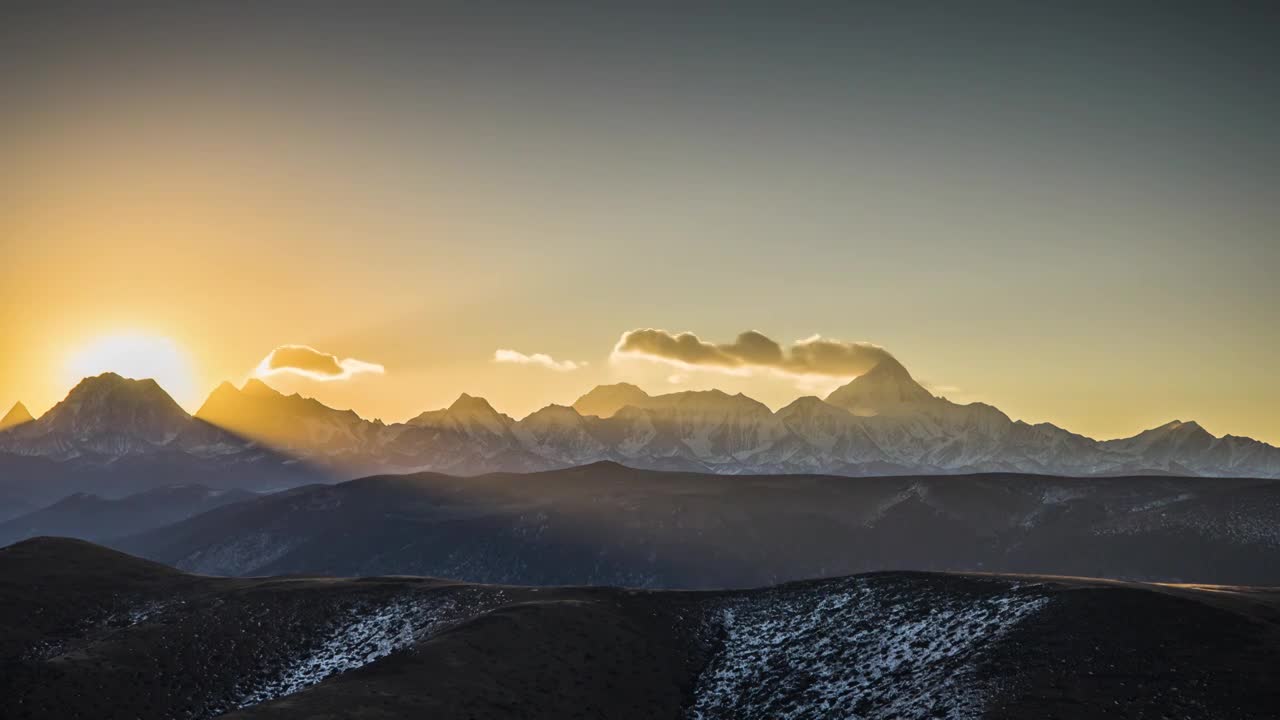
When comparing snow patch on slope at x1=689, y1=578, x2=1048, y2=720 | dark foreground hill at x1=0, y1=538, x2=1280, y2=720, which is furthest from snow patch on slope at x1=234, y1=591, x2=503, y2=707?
snow patch on slope at x1=689, y1=578, x2=1048, y2=720

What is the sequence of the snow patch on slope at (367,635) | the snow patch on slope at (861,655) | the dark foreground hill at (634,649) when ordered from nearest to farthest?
the dark foreground hill at (634,649) < the snow patch on slope at (861,655) < the snow patch on slope at (367,635)

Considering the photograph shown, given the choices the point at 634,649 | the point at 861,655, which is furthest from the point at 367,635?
the point at 861,655

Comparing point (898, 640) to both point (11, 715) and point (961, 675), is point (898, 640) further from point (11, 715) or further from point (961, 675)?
point (11, 715)

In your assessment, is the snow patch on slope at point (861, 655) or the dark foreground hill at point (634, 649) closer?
the dark foreground hill at point (634, 649)

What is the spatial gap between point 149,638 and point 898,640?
60907 millimetres

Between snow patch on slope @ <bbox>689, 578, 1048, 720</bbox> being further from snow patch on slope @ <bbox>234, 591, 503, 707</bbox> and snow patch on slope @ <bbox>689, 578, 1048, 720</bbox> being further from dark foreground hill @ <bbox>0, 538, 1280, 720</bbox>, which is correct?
snow patch on slope @ <bbox>234, 591, 503, 707</bbox>

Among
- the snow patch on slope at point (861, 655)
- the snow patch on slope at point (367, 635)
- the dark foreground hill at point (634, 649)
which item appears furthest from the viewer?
Answer: the snow patch on slope at point (367, 635)

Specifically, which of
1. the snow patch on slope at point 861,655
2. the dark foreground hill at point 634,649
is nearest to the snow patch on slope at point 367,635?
the dark foreground hill at point 634,649

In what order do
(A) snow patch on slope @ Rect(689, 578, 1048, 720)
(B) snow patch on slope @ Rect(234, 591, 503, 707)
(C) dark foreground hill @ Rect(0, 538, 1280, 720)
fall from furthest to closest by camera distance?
(B) snow patch on slope @ Rect(234, 591, 503, 707), (A) snow patch on slope @ Rect(689, 578, 1048, 720), (C) dark foreground hill @ Rect(0, 538, 1280, 720)

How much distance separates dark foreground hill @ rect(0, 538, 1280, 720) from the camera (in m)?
50.9

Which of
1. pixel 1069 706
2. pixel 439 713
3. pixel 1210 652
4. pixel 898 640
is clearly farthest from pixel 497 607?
pixel 1210 652

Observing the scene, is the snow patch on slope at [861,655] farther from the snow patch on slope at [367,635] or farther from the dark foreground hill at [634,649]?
the snow patch on slope at [367,635]

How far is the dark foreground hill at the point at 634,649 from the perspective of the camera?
50.9 m

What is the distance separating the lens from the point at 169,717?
59719 mm
